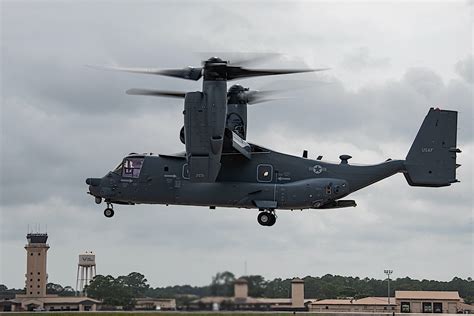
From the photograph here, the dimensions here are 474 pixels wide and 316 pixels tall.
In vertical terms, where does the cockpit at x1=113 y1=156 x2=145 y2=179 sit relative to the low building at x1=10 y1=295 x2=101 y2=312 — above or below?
above

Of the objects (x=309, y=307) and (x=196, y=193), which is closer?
(x=309, y=307)

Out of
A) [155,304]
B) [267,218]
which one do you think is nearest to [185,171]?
[267,218]

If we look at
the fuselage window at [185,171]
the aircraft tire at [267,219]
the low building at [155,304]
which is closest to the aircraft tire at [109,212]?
the fuselage window at [185,171]

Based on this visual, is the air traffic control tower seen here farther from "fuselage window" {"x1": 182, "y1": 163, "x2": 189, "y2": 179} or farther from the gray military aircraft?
"fuselage window" {"x1": 182, "y1": 163, "x2": 189, "y2": 179}

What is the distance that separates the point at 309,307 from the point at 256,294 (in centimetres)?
1444

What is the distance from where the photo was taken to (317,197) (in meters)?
58.3

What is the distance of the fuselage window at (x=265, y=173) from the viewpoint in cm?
5872

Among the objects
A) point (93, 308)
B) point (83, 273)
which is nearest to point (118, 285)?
point (93, 308)

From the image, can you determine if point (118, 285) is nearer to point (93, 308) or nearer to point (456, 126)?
point (93, 308)

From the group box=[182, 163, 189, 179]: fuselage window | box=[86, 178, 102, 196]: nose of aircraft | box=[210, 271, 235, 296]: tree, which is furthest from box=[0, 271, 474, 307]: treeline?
box=[182, 163, 189, 179]: fuselage window

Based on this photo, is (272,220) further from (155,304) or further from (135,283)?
(155,304)

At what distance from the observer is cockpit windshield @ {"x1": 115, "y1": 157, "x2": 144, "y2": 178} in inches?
2361

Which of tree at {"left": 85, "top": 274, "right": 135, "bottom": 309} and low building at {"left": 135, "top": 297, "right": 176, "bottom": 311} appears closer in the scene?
low building at {"left": 135, "top": 297, "right": 176, "bottom": 311}

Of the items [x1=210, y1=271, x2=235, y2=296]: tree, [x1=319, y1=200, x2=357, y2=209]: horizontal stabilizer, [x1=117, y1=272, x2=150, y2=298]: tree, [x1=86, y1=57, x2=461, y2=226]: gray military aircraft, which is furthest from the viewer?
[x1=319, y1=200, x2=357, y2=209]: horizontal stabilizer
